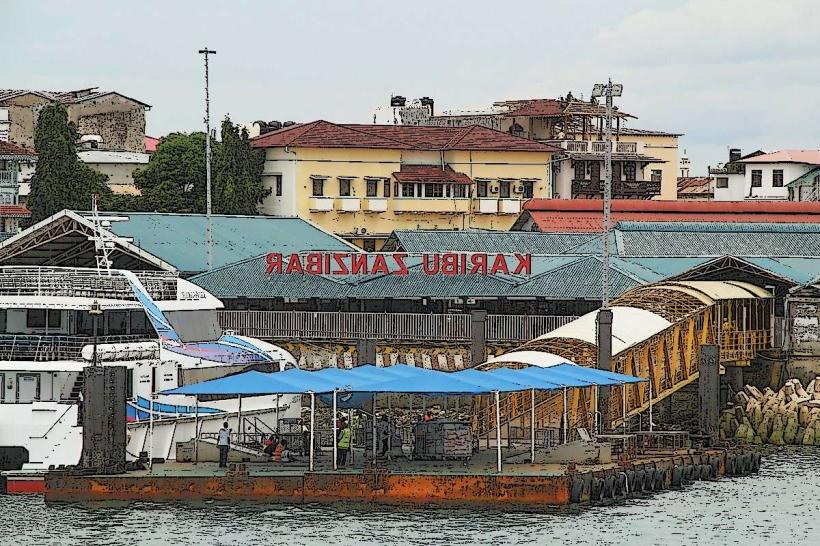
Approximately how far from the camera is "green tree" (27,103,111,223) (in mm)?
104750

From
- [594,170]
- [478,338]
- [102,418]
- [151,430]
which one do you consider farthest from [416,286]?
[594,170]

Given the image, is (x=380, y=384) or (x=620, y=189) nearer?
(x=380, y=384)

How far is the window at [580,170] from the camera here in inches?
5177

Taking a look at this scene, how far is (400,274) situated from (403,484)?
32.3 metres

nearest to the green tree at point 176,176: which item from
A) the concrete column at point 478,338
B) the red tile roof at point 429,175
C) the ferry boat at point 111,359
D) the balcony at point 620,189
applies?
the red tile roof at point 429,175

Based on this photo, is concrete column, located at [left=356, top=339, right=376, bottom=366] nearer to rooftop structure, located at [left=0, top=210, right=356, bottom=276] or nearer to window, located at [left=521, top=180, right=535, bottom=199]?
rooftop structure, located at [left=0, top=210, right=356, bottom=276]

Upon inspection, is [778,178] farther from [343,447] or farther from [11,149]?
[343,447]

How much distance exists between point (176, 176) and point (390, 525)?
81884mm

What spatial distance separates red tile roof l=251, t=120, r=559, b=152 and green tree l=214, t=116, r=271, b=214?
242 cm

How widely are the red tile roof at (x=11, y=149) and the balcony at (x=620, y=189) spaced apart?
114 ft

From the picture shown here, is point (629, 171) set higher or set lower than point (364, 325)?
higher

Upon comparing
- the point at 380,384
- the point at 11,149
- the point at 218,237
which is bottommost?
the point at 380,384

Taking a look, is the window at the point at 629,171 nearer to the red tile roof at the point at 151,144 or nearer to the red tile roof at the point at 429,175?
the red tile roof at the point at 429,175

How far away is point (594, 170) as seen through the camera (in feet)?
434
